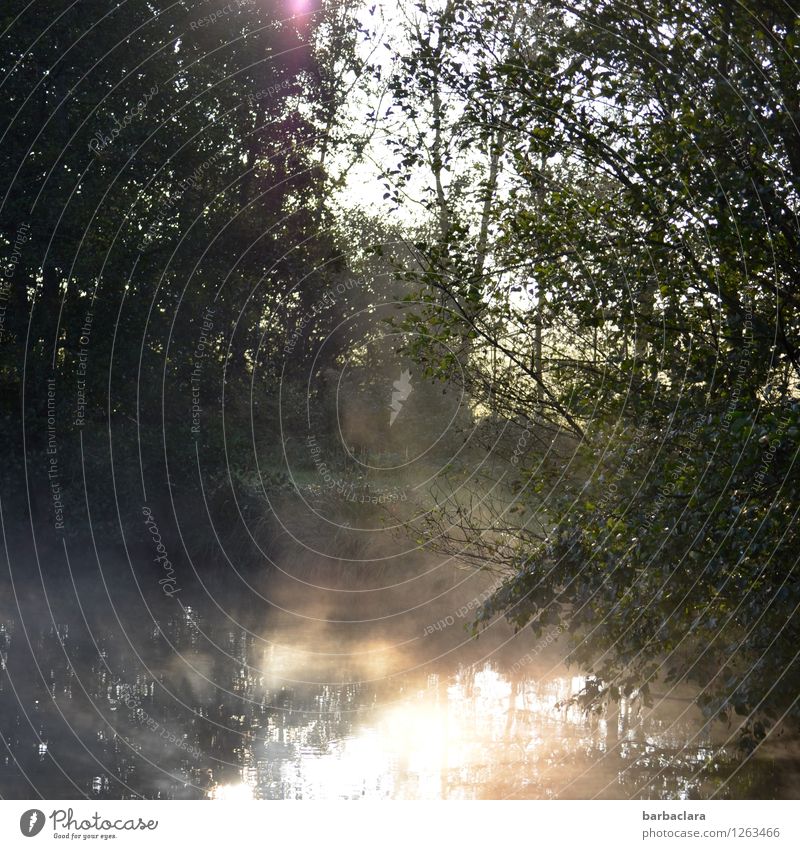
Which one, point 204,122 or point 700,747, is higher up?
point 204,122

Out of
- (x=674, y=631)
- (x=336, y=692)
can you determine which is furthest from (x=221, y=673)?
(x=674, y=631)

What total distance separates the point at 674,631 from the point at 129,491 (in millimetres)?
10895

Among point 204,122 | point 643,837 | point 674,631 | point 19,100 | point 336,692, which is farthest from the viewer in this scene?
point 204,122

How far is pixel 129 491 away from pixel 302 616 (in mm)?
3464

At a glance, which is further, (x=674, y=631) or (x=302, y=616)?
(x=302, y=616)

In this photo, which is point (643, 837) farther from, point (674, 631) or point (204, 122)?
point (204, 122)

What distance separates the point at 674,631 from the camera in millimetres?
6645

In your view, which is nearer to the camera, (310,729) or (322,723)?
(310,729)

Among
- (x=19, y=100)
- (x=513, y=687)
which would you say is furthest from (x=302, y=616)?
(x=19, y=100)

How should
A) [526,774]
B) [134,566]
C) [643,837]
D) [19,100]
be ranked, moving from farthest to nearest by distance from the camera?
[134,566], [19,100], [526,774], [643,837]

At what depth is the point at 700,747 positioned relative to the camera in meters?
8.92

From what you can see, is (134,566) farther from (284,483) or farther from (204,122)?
(204,122)

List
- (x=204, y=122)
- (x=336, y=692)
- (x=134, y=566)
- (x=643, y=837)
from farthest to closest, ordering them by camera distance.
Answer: (x=134, y=566) → (x=204, y=122) → (x=336, y=692) → (x=643, y=837)

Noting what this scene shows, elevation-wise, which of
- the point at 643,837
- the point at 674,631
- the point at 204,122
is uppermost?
the point at 204,122
